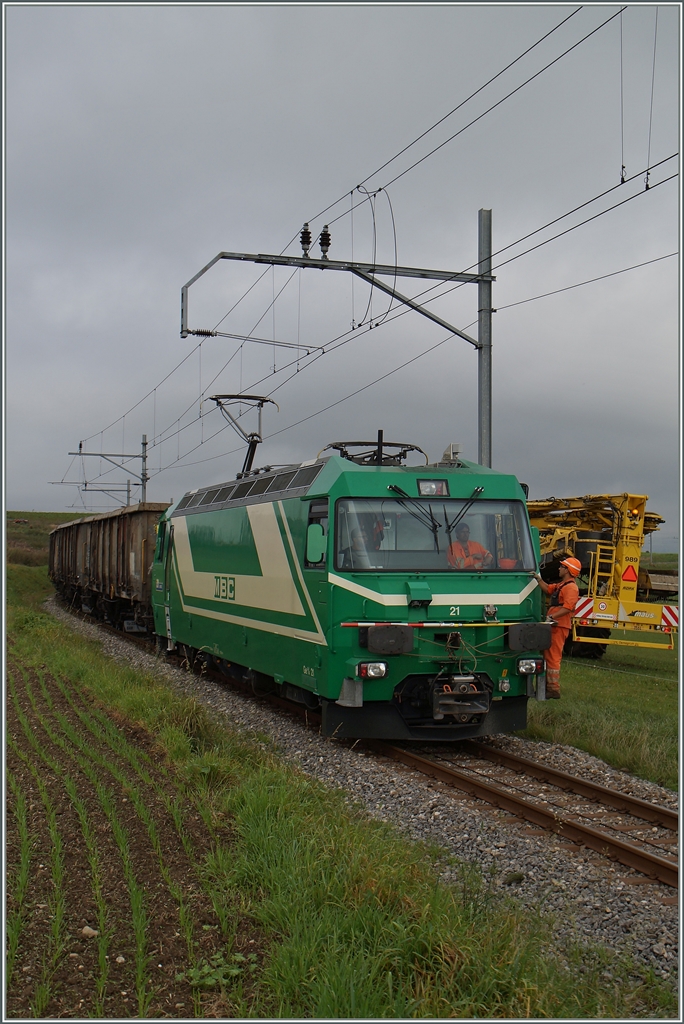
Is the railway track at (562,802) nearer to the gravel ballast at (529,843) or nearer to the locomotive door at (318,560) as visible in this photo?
the gravel ballast at (529,843)

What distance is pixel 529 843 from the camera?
6363mm

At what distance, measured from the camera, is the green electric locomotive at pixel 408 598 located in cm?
855

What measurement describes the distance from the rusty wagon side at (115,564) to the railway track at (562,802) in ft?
41.2

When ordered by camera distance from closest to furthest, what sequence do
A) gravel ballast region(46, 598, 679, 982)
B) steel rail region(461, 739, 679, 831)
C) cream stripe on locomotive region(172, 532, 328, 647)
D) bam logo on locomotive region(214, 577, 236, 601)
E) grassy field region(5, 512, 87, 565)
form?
gravel ballast region(46, 598, 679, 982) → steel rail region(461, 739, 679, 831) → cream stripe on locomotive region(172, 532, 328, 647) → bam logo on locomotive region(214, 577, 236, 601) → grassy field region(5, 512, 87, 565)

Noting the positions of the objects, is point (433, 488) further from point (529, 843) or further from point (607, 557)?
point (607, 557)

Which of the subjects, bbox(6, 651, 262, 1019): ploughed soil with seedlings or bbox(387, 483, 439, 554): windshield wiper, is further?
bbox(387, 483, 439, 554): windshield wiper

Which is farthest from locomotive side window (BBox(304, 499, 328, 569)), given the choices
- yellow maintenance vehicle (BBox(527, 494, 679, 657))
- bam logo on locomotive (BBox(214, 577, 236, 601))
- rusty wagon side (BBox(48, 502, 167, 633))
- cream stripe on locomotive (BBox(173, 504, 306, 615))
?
rusty wagon side (BBox(48, 502, 167, 633))

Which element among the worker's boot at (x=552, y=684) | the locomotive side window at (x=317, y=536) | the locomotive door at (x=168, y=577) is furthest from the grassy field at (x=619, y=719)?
the locomotive door at (x=168, y=577)

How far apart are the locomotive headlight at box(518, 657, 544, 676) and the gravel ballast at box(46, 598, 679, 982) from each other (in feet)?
3.17

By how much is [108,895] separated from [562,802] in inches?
168

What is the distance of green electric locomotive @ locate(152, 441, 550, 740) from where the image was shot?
8555 mm

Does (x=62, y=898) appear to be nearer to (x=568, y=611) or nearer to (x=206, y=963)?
(x=206, y=963)

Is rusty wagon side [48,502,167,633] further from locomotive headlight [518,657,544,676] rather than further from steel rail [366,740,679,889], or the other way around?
steel rail [366,740,679,889]

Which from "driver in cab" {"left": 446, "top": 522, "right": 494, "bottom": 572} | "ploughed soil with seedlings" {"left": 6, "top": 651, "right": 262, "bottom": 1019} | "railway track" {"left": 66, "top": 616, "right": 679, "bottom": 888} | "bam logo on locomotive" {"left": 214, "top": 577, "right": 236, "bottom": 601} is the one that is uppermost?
"driver in cab" {"left": 446, "top": 522, "right": 494, "bottom": 572}
